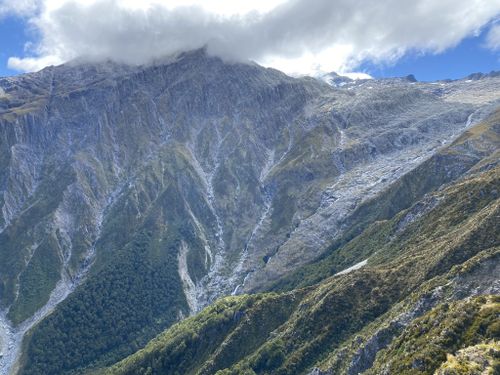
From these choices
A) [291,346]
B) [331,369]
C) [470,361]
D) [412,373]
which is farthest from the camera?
[291,346]

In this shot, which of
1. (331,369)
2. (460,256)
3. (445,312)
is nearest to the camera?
(445,312)

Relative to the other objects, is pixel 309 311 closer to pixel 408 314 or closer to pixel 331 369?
pixel 331 369

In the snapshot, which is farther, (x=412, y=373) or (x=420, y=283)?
(x=420, y=283)

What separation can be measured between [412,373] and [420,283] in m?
73.9

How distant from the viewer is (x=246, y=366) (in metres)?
196

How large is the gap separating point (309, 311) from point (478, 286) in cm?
7874

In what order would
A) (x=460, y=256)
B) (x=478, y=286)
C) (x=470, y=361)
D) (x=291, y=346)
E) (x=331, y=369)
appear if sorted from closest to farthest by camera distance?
1. (x=470, y=361)
2. (x=478, y=286)
3. (x=331, y=369)
4. (x=460, y=256)
5. (x=291, y=346)

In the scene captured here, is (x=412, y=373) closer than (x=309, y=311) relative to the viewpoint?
Yes

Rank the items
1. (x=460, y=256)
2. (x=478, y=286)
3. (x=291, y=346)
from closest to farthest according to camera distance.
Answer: (x=478, y=286), (x=460, y=256), (x=291, y=346)

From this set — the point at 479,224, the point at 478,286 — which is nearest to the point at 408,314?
the point at 478,286

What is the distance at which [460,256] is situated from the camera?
6580 inches

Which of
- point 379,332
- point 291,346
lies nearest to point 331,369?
point 379,332

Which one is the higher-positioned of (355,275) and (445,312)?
(355,275)

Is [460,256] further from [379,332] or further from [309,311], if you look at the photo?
[309,311]
